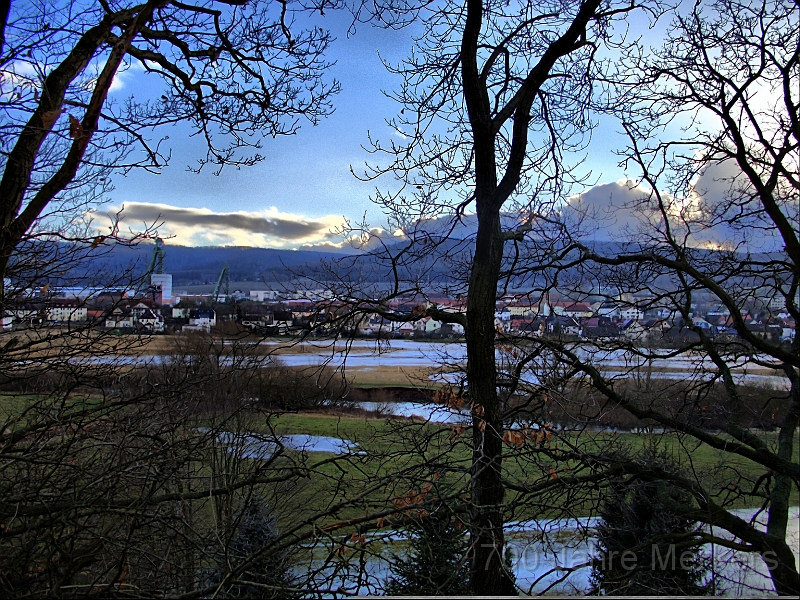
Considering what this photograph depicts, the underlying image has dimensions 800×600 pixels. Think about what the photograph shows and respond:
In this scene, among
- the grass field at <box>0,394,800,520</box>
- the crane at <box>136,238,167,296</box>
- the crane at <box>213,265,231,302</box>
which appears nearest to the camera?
the grass field at <box>0,394,800,520</box>

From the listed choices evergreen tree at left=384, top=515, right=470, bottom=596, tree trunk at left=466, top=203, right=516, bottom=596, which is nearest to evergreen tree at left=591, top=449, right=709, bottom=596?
tree trunk at left=466, top=203, right=516, bottom=596

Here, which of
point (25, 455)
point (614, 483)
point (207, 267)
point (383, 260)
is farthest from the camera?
point (207, 267)

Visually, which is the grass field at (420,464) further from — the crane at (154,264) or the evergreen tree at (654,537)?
the crane at (154,264)

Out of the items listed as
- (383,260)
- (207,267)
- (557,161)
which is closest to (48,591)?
(383,260)

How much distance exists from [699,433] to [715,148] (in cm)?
400

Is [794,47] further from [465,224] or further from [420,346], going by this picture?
[420,346]

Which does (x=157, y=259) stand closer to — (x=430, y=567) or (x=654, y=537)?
(x=430, y=567)

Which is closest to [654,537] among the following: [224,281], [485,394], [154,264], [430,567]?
[485,394]

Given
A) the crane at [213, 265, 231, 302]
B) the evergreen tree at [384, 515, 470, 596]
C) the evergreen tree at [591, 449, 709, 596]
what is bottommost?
the evergreen tree at [591, 449, 709, 596]

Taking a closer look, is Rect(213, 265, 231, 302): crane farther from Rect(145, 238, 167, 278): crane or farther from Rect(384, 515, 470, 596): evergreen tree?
Rect(384, 515, 470, 596): evergreen tree

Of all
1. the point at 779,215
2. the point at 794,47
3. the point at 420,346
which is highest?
the point at 794,47

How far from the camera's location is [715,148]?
306 inches

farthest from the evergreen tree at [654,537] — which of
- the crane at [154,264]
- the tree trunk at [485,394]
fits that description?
the crane at [154,264]

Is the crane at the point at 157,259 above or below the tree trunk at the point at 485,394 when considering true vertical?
above
